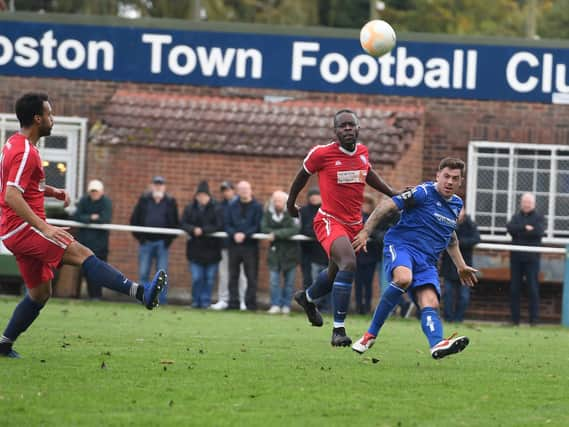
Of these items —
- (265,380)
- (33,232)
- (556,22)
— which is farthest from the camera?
(556,22)

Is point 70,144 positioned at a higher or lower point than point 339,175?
higher

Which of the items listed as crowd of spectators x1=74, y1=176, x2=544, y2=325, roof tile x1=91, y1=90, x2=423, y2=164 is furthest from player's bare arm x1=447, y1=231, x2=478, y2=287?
roof tile x1=91, y1=90, x2=423, y2=164

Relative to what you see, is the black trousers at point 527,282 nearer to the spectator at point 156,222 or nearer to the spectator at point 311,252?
the spectator at point 311,252

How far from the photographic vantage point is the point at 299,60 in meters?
23.3

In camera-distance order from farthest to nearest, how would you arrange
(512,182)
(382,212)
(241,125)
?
1. (512,182)
2. (241,125)
3. (382,212)

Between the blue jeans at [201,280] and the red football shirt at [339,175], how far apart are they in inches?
336

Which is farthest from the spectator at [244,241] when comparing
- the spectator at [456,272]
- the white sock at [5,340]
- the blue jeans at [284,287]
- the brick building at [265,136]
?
the white sock at [5,340]

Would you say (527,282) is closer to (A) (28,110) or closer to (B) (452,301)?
(B) (452,301)

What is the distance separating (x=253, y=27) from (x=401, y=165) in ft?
12.3

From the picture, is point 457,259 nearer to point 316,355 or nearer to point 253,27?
point 316,355

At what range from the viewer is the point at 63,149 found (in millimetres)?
23406

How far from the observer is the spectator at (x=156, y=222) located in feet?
68.6

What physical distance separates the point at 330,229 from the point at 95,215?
9.27 meters

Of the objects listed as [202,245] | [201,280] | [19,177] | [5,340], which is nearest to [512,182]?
[202,245]
